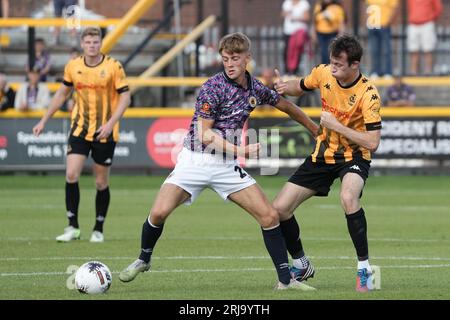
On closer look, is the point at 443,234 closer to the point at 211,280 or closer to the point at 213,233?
the point at 213,233

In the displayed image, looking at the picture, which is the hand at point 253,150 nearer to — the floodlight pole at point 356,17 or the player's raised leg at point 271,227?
the player's raised leg at point 271,227

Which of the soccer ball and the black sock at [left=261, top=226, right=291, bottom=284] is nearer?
the soccer ball

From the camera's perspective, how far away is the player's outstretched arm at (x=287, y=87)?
10.5 meters

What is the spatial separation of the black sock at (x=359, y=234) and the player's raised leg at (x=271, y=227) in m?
0.52

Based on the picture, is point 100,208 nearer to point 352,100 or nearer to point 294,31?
point 352,100

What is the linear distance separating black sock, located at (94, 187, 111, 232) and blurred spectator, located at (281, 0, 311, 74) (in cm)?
1240

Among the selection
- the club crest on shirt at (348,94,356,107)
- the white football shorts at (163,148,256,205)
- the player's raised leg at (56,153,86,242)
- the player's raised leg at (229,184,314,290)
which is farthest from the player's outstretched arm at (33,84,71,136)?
the club crest on shirt at (348,94,356,107)

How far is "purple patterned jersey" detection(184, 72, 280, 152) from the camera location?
970 cm

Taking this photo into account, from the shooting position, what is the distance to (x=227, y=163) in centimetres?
985

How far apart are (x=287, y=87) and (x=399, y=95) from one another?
45.7 ft

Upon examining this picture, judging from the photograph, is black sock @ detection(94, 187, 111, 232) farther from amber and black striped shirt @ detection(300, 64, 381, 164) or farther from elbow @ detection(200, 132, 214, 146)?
elbow @ detection(200, 132, 214, 146)

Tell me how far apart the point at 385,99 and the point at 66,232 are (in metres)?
12.1

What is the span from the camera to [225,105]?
978 centimetres
